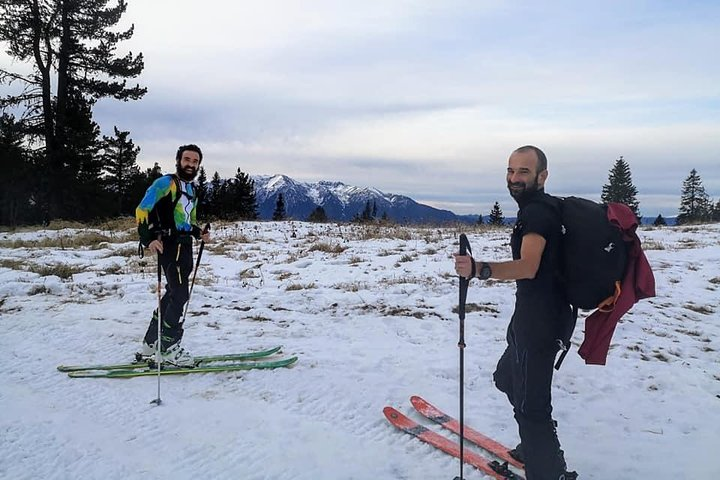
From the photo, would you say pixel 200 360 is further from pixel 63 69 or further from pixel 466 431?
pixel 63 69

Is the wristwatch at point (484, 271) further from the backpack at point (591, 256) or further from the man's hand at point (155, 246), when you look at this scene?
the man's hand at point (155, 246)

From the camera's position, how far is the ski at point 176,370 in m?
5.21

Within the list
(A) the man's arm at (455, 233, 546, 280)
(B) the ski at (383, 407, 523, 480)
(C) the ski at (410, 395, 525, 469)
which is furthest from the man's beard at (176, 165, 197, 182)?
(A) the man's arm at (455, 233, 546, 280)

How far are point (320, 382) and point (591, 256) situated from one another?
3392mm

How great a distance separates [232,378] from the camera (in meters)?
5.34

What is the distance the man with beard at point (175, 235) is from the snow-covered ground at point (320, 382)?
Answer: 1.83 feet

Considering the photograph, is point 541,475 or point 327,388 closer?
point 541,475

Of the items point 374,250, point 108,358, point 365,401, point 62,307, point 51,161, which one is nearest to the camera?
point 365,401

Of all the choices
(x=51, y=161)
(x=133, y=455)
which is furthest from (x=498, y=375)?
(x=51, y=161)

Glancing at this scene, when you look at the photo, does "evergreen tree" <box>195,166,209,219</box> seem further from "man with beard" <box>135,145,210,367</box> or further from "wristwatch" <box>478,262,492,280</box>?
"wristwatch" <box>478,262,492,280</box>

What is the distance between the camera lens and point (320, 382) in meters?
5.25

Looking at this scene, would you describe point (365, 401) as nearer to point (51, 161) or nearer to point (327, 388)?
point (327, 388)

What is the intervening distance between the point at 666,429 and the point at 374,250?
916 cm

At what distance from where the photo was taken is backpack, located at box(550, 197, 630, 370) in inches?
112
